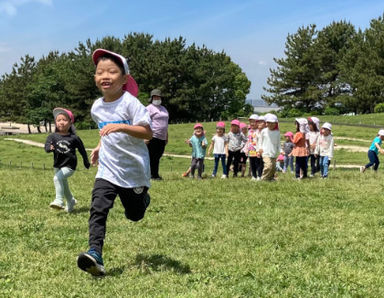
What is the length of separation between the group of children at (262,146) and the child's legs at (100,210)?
7.55 metres

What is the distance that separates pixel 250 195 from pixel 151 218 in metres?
2.76

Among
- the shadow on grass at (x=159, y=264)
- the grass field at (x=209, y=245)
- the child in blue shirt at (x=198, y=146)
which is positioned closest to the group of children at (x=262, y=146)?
the child in blue shirt at (x=198, y=146)

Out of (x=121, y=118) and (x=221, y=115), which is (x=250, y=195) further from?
(x=221, y=115)

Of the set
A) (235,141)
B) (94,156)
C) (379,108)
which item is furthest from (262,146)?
(379,108)

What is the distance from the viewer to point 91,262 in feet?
12.7

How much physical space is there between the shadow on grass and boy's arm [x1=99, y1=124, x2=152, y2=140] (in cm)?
133

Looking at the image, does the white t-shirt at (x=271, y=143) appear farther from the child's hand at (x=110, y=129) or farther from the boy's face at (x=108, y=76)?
the child's hand at (x=110, y=129)

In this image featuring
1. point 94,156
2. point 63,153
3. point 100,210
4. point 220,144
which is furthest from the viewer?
point 220,144

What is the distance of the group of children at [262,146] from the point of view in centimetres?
1138

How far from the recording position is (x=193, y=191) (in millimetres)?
9250

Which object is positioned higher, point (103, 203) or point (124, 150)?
point (124, 150)

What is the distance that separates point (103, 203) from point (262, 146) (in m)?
7.76

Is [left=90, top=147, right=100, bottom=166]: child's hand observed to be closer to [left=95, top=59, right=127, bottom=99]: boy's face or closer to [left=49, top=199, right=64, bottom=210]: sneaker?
[left=95, top=59, right=127, bottom=99]: boy's face

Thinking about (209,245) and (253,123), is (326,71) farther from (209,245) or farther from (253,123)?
(209,245)
